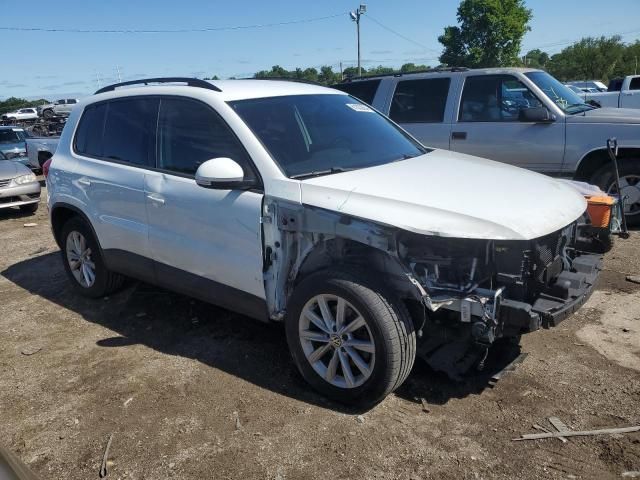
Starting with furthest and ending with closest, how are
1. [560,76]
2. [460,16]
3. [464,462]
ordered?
[460,16]
[560,76]
[464,462]

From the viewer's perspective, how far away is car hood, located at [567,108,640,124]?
6.40 metres

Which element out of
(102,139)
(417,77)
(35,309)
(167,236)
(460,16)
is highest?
(460,16)

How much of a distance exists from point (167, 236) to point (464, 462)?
8.29 feet

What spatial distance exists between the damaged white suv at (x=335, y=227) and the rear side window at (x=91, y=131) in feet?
0.71

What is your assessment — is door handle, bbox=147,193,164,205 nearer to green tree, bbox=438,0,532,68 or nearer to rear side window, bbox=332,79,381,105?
rear side window, bbox=332,79,381,105

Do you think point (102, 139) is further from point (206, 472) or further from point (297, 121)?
point (206, 472)

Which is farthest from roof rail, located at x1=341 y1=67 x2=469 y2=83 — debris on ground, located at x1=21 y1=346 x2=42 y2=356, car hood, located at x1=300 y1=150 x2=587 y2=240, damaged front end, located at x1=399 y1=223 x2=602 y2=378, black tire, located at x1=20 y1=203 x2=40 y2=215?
black tire, located at x1=20 y1=203 x2=40 y2=215

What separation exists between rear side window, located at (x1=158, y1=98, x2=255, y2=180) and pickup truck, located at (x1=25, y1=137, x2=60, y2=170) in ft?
39.0

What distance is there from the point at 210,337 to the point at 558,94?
18.0ft

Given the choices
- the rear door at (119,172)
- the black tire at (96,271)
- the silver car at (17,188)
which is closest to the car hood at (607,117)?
the rear door at (119,172)

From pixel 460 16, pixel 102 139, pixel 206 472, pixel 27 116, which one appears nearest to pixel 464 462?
pixel 206 472

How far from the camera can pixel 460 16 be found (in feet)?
205

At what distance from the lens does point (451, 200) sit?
3.04 meters

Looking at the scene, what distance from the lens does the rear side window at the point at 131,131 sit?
422 cm
